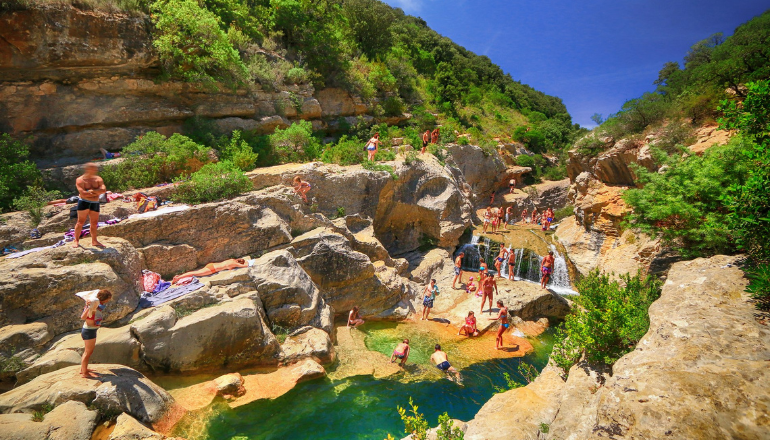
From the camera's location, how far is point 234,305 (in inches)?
314

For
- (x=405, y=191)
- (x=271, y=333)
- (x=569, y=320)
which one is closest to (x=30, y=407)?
(x=271, y=333)

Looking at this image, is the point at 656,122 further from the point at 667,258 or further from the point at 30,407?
the point at 30,407

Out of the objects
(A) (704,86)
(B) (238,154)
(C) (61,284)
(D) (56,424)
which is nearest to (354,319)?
(D) (56,424)

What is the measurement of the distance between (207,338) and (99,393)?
2198 mm

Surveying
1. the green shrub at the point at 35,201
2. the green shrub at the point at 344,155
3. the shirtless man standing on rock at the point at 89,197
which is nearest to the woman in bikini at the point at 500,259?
the green shrub at the point at 344,155

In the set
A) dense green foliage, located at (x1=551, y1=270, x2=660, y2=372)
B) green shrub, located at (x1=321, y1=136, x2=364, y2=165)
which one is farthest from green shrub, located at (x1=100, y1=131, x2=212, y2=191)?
dense green foliage, located at (x1=551, y1=270, x2=660, y2=372)

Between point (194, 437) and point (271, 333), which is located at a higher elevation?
point (271, 333)

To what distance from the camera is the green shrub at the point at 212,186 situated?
10.5 meters

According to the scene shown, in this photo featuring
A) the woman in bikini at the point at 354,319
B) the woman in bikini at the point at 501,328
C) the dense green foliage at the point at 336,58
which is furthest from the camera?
the dense green foliage at the point at 336,58

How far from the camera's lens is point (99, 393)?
209 inches

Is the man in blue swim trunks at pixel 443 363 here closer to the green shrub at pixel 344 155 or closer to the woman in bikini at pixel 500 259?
the woman in bikini at pixel 500 259

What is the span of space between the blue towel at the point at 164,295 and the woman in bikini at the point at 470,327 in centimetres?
877

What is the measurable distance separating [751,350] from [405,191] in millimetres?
13529

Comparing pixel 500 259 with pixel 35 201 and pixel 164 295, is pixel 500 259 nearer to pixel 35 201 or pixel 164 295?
pixel 164 295
